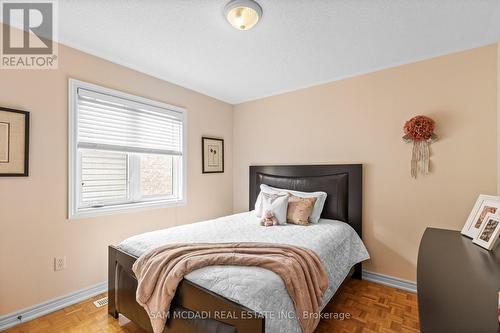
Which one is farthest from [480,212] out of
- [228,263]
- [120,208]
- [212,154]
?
[120,208]

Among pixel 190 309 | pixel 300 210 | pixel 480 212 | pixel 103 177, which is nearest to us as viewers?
pixel 190 309

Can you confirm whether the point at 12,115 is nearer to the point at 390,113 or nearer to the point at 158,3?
the point at 158,3

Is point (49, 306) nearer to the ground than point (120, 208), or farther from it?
nearer to the ground

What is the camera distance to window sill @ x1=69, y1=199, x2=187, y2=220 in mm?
2285

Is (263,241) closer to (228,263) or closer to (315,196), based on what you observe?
(228,263)

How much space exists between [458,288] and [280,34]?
6.63 ft

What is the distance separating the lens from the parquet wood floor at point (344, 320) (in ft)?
6.20

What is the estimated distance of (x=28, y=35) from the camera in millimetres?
2037

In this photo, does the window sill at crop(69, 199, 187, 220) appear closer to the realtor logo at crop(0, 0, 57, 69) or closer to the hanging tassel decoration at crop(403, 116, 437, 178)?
the realtor logo at crop(0, 0, 57, 69)

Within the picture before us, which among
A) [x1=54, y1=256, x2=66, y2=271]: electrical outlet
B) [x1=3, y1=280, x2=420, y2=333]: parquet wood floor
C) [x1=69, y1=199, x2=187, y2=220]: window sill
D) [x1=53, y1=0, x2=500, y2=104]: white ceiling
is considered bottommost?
[x1=3, y1=280, x2=420, y2=333]: parquet wood floor

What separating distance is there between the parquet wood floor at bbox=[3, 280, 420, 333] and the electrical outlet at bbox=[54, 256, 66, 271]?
14.2 inches

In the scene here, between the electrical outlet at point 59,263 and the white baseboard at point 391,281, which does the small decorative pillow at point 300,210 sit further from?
the electrical outlet at point 59,263

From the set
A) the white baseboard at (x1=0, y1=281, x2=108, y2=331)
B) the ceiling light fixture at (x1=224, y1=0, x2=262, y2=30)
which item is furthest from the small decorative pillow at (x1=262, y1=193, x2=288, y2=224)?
the white baseboard at (x1=0, y1=281, x2=108, y2=331)

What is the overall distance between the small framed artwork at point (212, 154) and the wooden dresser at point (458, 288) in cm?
→ 271
